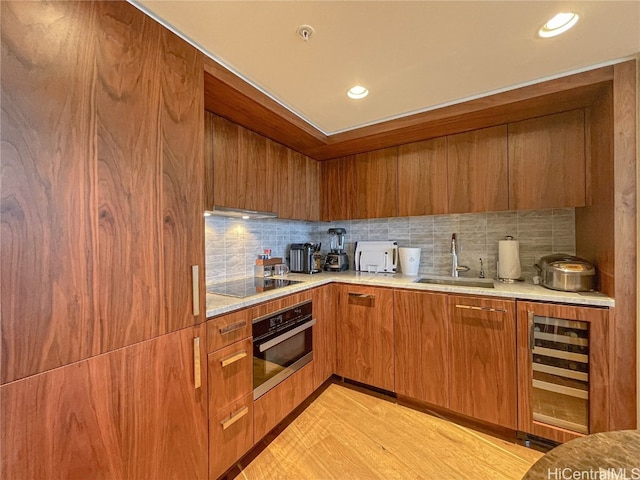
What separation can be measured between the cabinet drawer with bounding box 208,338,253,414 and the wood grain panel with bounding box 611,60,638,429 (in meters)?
1.97

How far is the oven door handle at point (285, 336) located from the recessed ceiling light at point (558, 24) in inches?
80.3

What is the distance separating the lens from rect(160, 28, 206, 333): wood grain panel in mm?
1073

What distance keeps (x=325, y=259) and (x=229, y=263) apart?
1.04 meters

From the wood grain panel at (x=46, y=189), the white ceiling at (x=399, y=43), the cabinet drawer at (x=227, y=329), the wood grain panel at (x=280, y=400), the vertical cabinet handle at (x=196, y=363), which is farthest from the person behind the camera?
the wood grain panel at (x=280, y=400)

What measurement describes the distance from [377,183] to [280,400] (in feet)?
6.26

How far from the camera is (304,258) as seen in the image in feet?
8.37

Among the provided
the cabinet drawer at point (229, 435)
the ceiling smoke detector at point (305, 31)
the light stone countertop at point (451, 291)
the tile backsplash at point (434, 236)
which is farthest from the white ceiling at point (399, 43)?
the cabinet drawer at point (229, 435)

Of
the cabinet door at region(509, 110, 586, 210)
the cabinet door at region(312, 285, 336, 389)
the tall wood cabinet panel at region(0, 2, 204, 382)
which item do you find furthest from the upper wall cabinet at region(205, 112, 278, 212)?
the cabinet door at region(509, 110, 586, 210)

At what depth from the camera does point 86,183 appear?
33.6 inches

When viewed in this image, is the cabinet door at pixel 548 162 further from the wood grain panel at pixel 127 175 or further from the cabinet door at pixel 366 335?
the wood grain panel at pixel 127 175

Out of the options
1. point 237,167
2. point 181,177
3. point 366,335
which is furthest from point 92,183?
point 366,335

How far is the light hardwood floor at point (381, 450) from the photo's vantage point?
4.63ft

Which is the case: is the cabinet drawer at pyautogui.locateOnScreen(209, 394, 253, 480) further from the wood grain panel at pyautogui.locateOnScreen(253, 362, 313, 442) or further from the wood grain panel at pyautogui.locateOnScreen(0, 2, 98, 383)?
the wood grain panel at pyautogui.locateOnScreen(0, 2, 98, 383)

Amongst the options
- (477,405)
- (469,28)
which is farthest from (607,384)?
(469,28)
